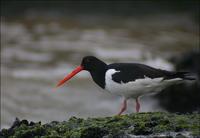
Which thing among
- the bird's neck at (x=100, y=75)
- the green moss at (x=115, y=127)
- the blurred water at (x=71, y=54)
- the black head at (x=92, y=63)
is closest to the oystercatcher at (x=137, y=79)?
the bird's neck at (x=100, y=75)

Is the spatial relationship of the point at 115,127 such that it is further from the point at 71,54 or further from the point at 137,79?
the point at 71,54

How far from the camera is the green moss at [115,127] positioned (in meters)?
5.52

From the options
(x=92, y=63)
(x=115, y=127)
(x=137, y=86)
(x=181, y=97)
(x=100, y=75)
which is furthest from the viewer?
(x=181, y=97)

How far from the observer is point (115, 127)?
573 cm

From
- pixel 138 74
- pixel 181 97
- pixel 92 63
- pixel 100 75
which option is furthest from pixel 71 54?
pixel 138 74

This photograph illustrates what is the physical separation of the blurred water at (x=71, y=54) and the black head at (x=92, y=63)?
3.45m

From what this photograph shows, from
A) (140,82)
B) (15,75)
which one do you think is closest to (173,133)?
(140,82)

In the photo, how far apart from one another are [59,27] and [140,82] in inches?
570

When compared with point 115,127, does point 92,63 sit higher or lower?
higher

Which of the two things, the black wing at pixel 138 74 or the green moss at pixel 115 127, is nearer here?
the green moss at pixel 115 127

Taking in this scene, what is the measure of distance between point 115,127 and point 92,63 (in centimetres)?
209

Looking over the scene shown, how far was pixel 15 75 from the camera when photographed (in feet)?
49.6

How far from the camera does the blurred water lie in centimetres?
1253

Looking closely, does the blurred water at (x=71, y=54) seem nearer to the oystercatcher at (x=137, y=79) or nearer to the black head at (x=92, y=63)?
the black head at (x=92, y=63)
